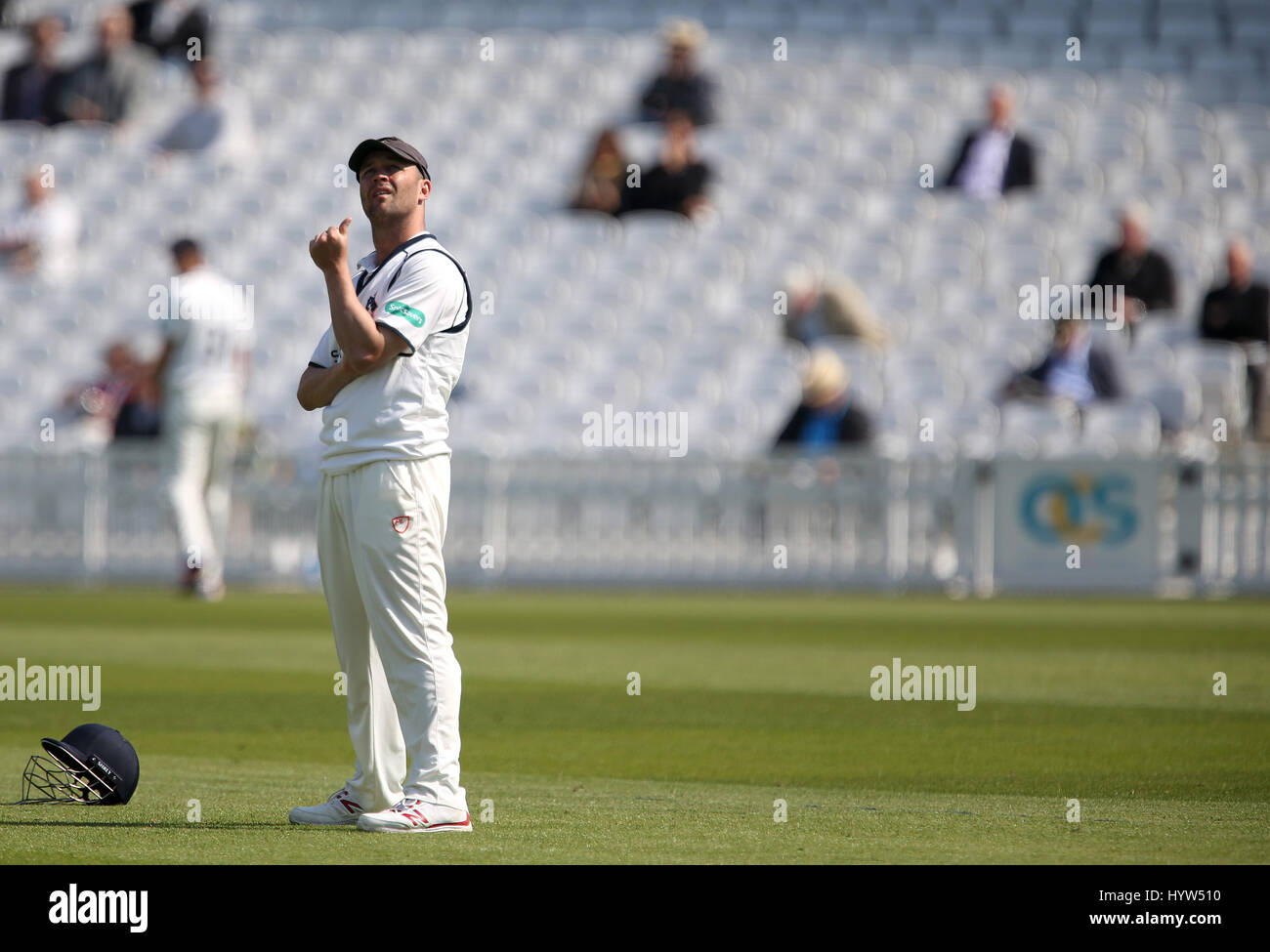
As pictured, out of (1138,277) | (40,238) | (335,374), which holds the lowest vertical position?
(335,374)

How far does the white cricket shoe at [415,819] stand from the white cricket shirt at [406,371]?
1.03 meters

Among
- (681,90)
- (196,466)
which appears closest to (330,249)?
(196,466)

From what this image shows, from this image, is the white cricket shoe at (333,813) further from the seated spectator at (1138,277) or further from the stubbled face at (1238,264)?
the seated spectator at (1138,277)

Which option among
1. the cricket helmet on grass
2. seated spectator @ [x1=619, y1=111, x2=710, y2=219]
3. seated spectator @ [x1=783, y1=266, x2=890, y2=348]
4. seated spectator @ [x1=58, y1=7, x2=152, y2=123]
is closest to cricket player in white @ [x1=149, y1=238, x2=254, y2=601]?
seated spectator @ [x1=783, y1=266, x2=890, y2=348]

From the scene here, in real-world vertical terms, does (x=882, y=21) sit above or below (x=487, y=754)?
above

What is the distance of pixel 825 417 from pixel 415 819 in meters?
13.5

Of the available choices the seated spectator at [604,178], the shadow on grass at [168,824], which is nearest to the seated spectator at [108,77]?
the seated spectator at [604,178]

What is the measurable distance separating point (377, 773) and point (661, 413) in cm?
1541

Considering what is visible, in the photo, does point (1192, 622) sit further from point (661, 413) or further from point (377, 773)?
point (377, 773)

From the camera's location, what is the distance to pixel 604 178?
77.9 ft

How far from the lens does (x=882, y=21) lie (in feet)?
89.9

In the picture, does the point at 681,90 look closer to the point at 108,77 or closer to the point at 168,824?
the point at 108,77
